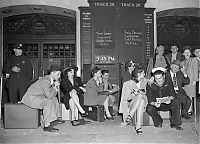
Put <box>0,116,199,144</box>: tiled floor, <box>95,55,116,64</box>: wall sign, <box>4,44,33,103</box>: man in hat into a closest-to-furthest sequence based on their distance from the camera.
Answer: <box>0,116,199,144</box>: tiled floor → <box>4,44,33,103</box>: man in hat → <box>95,55,116,64</box>: wall sign

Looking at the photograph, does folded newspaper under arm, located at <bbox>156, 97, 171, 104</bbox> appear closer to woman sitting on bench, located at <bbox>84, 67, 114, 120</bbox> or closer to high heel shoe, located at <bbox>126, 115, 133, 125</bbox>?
high heel shoe, located at <bbox>126, 115, 133, 125</bbox>

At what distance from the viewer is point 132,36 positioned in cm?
709

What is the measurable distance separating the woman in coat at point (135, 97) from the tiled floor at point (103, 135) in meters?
0.22

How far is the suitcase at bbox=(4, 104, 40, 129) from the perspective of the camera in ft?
15.0

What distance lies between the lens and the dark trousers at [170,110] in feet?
14.6

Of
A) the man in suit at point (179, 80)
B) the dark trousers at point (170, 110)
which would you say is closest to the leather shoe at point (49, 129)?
the dark trousers at point (170, 110)

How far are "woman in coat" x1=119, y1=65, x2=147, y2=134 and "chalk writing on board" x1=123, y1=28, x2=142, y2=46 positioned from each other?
2535 mm

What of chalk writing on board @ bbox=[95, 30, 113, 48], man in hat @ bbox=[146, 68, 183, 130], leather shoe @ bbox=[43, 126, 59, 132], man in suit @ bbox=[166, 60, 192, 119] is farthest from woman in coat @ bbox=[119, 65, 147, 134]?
chalk writing on board @ bbox=[95, 30, 113, 48]

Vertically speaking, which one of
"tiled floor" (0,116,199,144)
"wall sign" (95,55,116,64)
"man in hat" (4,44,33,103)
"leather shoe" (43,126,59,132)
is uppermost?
"wall sign" (95,55,116,64)

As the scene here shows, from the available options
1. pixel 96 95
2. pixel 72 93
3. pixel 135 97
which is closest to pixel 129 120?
pixel 135 97

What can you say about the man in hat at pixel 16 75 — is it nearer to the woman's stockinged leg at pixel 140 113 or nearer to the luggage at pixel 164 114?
the woman's stockinged leg at pixel 140 113

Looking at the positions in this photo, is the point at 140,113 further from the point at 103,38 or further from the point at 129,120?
the point at 103,38

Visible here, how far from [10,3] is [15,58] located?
2147mm

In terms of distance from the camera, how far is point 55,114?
14.8 ft
